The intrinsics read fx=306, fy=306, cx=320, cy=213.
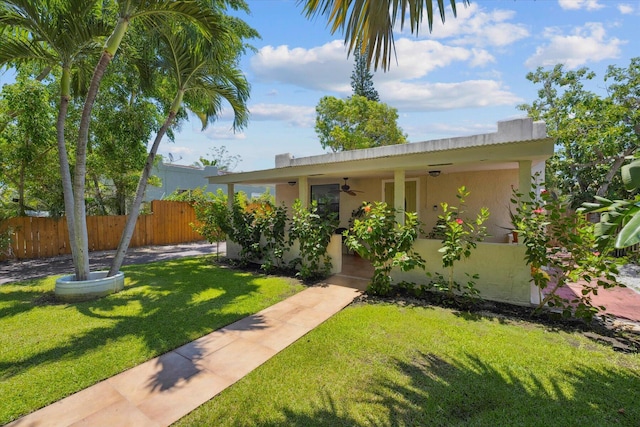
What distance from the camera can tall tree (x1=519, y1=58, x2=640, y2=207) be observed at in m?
12.6

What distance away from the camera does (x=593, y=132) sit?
12750 millimetres

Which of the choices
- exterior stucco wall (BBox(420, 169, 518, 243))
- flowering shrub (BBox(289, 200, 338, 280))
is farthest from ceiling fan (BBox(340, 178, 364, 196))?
flowering shrub (BBox(289, 200, 338, 280))

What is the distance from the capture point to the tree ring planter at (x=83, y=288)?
242 inches

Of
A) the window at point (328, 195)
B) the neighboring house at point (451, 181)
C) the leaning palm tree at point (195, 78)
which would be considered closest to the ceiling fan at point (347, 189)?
the neighboring house at point (451, 181)

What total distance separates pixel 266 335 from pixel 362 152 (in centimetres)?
690

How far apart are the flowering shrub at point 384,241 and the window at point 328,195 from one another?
199 inches

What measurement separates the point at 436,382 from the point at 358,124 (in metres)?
26.5

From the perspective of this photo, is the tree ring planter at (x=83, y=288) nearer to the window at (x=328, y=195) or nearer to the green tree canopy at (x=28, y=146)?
the green tree canopy at (x=28, y=146)

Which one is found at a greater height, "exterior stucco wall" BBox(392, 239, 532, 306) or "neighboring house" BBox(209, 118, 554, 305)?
"neighboring house" BBox(209, 118, 554, 305)

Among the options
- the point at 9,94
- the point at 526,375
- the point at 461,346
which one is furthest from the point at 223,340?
the point at 9,94

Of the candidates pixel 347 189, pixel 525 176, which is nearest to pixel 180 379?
pixel 525 176

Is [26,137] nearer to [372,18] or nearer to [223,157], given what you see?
[372,18]

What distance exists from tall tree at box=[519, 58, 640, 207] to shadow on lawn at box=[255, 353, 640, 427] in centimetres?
1210

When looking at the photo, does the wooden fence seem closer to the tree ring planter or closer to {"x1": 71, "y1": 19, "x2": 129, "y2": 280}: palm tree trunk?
the tree ring planter
